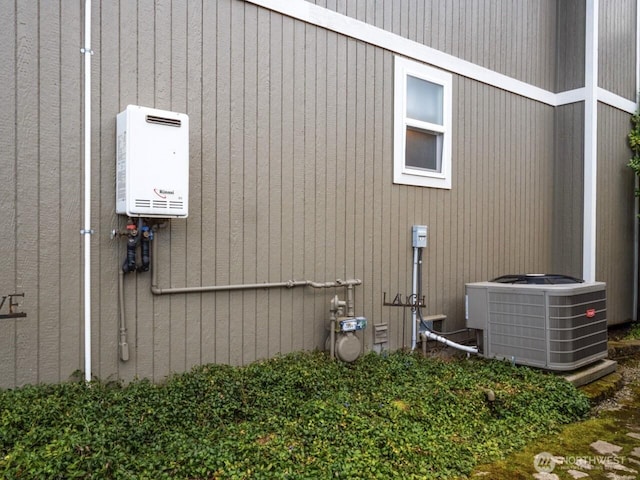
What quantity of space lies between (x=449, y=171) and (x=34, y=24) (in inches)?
152

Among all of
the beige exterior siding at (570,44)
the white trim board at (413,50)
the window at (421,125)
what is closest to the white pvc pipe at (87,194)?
the white trim board at (413,50)

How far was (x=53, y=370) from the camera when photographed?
9.26ft

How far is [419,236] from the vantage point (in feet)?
15.5

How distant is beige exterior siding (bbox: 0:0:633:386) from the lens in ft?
A: 9.12

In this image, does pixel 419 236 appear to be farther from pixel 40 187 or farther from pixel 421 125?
pixel 40 187

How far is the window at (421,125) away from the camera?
15.3 feet

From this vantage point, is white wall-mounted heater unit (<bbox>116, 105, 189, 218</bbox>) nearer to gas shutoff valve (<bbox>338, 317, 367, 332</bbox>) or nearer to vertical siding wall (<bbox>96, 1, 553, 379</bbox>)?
vertical siding wall (<bbox>96, 1, 553, 379</bbox>)

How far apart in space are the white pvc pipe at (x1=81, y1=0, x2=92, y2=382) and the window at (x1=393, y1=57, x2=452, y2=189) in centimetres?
272

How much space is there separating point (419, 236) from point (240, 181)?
1972 mm

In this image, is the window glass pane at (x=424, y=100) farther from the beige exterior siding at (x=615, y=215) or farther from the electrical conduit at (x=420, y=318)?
the beige exterior siding at (x=615, y=215)

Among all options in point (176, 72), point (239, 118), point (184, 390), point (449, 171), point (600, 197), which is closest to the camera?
point (184, 390)

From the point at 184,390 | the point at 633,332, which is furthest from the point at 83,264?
the point at 633,332

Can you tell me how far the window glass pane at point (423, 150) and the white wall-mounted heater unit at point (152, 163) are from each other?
247 centimetres

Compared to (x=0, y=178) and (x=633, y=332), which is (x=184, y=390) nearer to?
(x=0, y=178)
